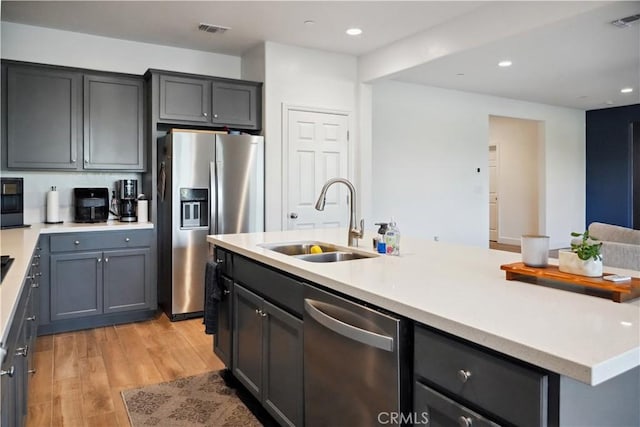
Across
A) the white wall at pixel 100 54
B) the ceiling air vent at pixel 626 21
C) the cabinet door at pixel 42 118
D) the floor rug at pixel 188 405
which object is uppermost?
the ceiling air vent at pixel 626 21

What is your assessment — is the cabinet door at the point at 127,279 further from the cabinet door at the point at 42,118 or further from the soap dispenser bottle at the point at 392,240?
the soap dispenser bottle at the point at 392,240

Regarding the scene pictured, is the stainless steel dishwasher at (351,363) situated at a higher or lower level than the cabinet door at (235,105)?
lower

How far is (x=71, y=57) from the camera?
4242mm

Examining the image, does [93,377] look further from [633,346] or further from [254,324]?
[633,346]

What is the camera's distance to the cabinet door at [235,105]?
4.40 metres

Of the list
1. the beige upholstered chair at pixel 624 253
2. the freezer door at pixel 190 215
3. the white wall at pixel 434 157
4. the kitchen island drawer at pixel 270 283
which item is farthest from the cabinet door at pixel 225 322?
the white wall at pixel 434 157

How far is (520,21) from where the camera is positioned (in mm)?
3445

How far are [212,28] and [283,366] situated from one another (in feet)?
10.7

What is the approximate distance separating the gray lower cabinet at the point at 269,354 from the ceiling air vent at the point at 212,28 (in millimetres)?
2632

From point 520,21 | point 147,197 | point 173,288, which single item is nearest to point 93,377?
point 173,288

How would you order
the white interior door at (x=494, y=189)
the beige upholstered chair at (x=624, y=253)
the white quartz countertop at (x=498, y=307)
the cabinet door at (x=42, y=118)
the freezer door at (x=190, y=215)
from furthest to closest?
1. the white interior door at (x=494, y=189)
2. the freezer door at (x=190, y=215)
3. the cabinet door at (x=42, y=118)
4. the beige upholstered chair at (x=624, y=253)
5. the white quartz countertop at (x=498, y=307)

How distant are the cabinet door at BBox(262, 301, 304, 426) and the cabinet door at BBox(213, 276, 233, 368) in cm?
51

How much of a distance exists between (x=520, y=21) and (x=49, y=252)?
4076 mm
